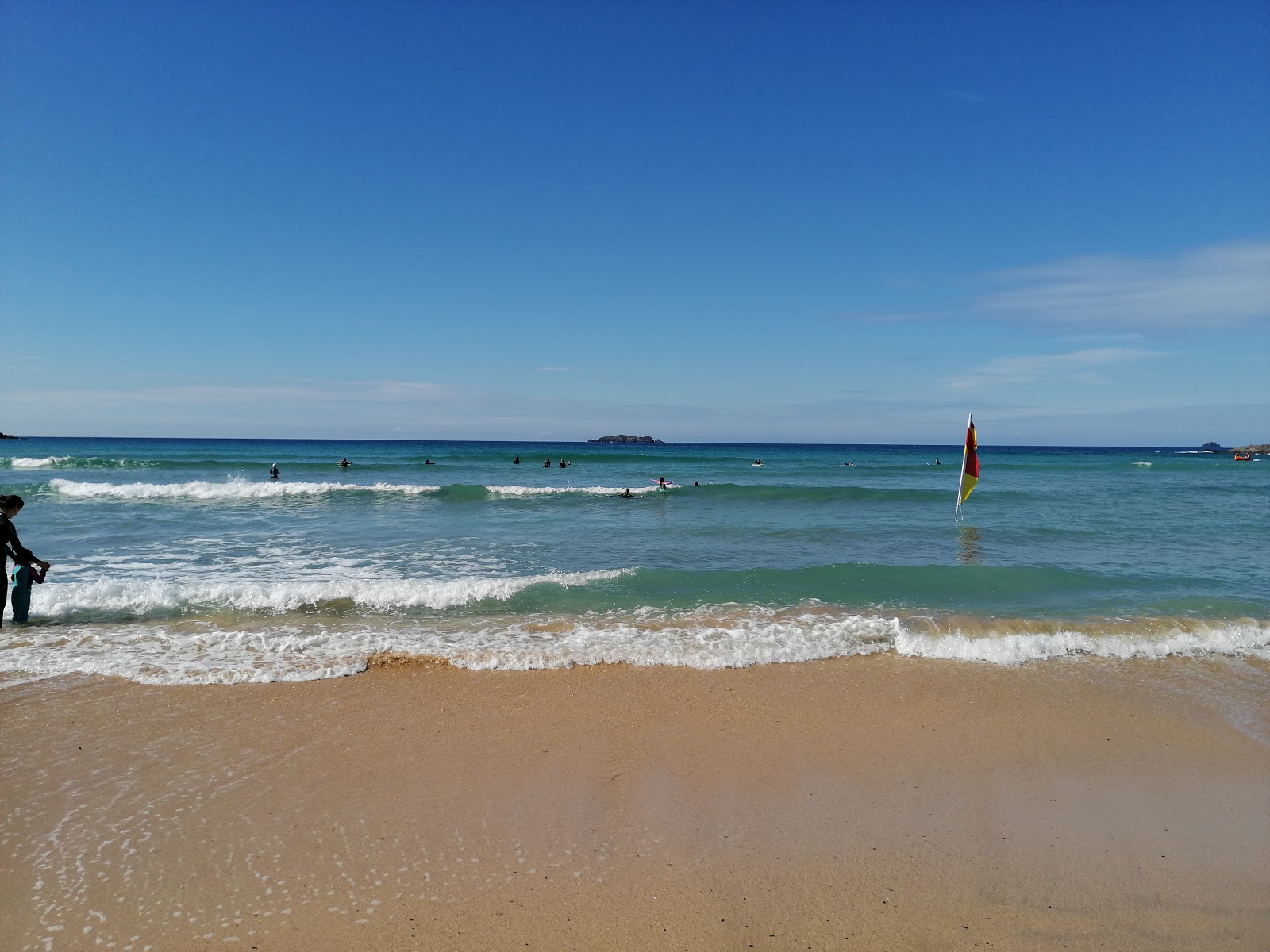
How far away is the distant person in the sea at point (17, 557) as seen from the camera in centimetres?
745

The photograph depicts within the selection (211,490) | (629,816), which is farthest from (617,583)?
(211,490)

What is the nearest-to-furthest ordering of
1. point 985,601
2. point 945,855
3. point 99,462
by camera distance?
1. point 945,855
2. point 985,601
3. point 99,462

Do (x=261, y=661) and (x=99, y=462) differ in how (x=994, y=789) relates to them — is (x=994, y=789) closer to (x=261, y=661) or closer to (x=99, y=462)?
(x=261, y=661)

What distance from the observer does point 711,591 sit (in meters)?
9.99

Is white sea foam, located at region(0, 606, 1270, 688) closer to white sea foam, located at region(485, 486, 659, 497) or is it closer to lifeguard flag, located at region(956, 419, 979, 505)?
lifeguard flag, located at region(956, 419, 979, 505)

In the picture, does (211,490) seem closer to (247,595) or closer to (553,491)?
(553,491)

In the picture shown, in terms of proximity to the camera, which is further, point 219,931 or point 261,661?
point 261,661

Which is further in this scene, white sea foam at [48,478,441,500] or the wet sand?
white sea foam at [48,478,441,500]

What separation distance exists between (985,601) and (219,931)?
9.37 meters

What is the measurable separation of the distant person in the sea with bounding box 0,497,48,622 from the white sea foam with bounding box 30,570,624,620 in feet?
1.46

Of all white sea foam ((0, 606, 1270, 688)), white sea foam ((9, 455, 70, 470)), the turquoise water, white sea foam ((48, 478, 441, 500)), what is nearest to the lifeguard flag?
the turquoise water

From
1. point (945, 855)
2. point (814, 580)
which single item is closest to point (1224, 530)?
point (814, 580)

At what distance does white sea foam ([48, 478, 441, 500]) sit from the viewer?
81.3 ft

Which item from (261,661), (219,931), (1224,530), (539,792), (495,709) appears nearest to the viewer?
(219,931)
